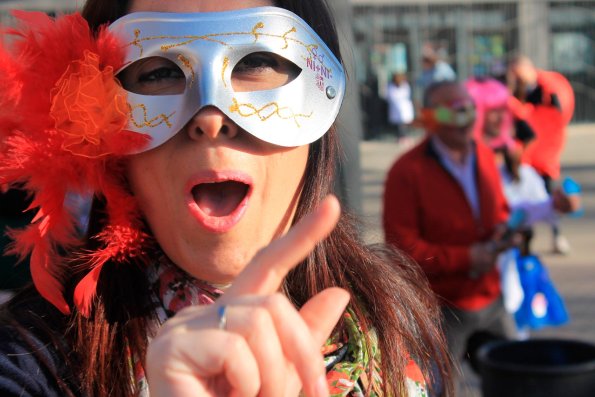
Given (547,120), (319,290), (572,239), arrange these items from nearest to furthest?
(319,290) → (547,120) → (572,239)

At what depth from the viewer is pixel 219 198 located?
5.52 feet

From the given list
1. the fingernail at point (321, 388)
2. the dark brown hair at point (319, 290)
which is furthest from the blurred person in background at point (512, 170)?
the fingernail at point (321, 388)

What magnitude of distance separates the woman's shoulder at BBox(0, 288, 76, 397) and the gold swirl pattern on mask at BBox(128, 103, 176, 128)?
43 centimetres

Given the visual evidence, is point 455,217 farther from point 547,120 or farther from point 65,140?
point 547,120

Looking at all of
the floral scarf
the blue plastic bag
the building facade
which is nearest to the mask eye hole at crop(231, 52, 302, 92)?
the floral scarf

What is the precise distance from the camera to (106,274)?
181cm

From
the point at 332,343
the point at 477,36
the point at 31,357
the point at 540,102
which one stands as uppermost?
the point at 31,357

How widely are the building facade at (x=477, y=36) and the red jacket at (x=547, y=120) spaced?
9.92 m

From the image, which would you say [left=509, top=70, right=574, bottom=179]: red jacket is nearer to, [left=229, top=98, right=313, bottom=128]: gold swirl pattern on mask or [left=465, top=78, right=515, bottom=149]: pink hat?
[left=465, top=78, right=515, bottom=149]: pink hat

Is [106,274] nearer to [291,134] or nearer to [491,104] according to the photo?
[291,134]

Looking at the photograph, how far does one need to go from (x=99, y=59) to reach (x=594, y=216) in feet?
28.6

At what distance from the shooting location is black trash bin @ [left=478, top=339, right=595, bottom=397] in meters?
3.13

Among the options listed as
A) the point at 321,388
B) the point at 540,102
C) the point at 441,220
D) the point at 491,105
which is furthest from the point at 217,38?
the point at 540,102

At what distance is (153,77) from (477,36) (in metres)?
16.6
